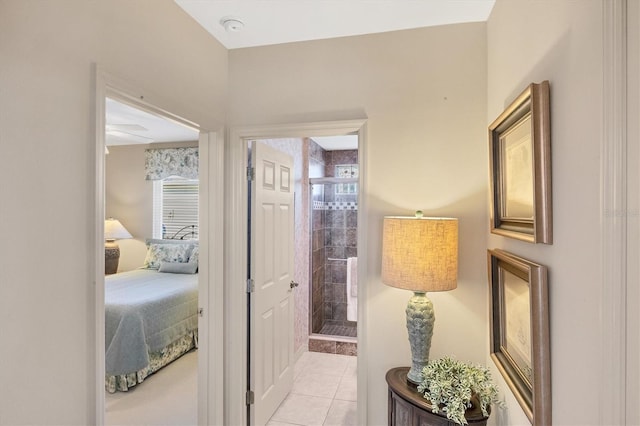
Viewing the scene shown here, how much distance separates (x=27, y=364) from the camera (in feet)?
3.37

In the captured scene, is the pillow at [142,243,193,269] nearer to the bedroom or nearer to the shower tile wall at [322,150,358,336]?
the bedroom

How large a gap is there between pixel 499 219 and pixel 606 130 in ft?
2.53

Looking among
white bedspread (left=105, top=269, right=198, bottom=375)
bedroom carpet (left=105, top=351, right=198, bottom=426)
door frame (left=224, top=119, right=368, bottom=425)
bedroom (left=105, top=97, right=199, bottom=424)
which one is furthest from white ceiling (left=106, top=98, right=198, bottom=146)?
bedroom carpet (left=105, top=351, right=198, bottom=426)

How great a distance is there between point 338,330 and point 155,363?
2105 millimetres

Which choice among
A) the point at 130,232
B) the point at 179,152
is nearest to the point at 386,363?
the point at 179,152

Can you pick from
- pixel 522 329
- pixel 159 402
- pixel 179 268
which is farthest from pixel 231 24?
pixel 179 268

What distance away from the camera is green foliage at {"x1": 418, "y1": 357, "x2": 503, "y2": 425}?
136cm

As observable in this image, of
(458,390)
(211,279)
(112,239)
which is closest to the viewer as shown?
(458,390)

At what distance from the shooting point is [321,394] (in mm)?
2857

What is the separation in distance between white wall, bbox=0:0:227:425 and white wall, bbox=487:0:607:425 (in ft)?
5.07

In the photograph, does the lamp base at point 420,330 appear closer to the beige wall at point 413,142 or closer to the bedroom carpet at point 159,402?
the beige wall at point 413,142

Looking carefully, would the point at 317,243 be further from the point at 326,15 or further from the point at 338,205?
the point at 326,15

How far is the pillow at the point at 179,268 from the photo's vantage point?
4.47 meters

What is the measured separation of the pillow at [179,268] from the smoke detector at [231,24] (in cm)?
334
